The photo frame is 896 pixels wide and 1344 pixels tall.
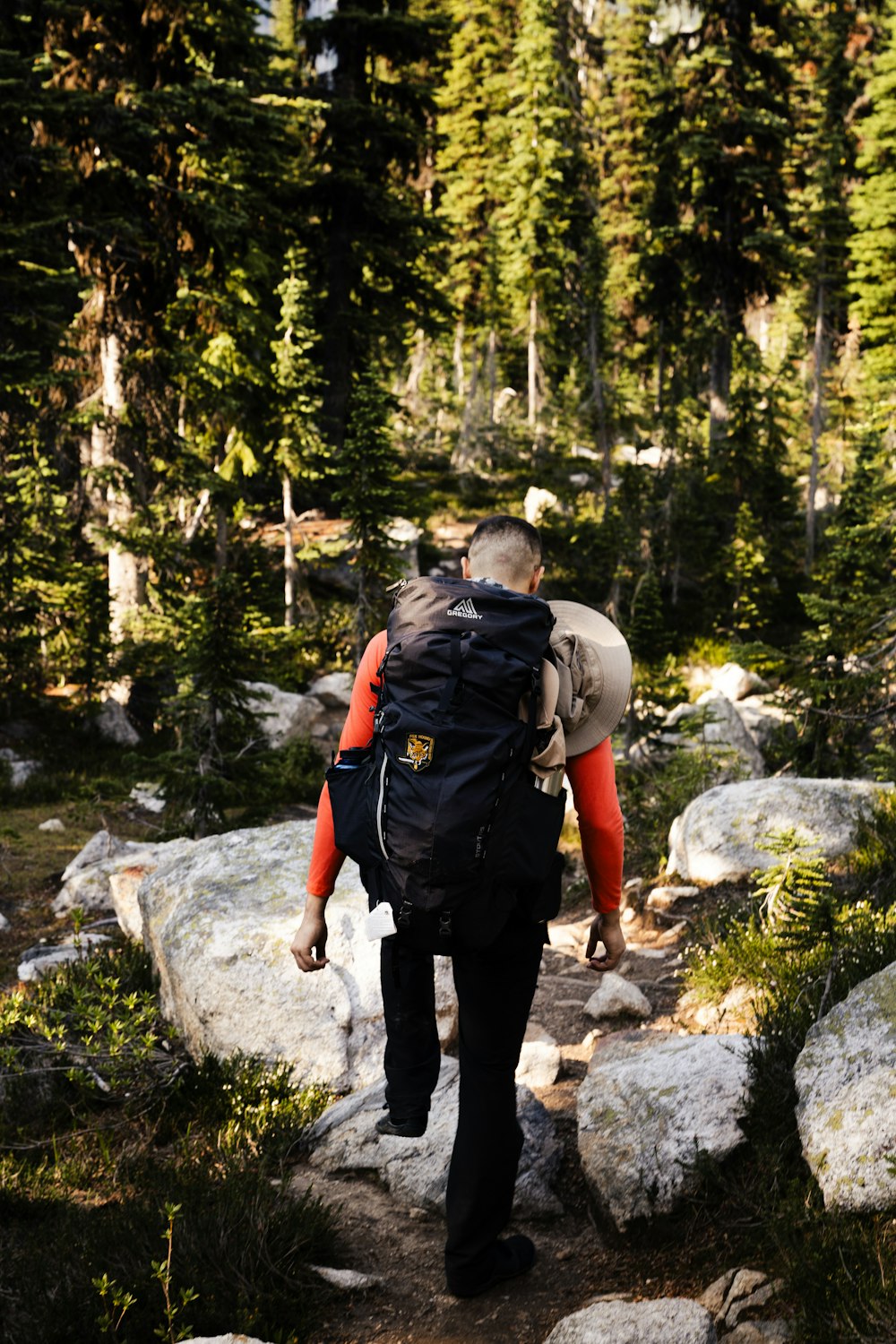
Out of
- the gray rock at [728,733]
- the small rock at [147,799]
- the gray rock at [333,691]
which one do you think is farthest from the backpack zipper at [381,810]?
the gray rock at [333,691]

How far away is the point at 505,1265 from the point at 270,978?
2223 millimetres

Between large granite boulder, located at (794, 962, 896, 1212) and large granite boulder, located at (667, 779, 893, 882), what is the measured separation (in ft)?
11.6

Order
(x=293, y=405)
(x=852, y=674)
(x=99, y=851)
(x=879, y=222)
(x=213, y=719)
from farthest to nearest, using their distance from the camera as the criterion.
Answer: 1. (x=879, y=222)
2. (x=293, y=405)
3. (x=99, y=851)
4. (x=213, y=719)
5. (x=852, y=674)

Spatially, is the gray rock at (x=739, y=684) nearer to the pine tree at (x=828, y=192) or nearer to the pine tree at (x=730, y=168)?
the pine tree at (x=828, y=192)

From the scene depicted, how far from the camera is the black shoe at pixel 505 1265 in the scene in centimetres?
353

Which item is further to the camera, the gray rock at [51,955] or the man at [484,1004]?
the gray rock at [51,955]

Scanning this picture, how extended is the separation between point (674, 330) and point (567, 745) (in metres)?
28.9

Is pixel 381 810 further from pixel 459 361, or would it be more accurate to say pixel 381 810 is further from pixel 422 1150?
pixel 459 361

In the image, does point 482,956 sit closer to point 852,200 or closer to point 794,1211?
point 794,1211

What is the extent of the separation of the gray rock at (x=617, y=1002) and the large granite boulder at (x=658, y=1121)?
1.63 meters

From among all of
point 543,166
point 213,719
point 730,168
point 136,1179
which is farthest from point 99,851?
point 730,168

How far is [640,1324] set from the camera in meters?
2.99

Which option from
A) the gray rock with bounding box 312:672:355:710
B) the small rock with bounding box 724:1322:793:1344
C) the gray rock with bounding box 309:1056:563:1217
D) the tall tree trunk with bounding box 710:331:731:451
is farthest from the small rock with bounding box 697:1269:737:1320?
the tall tree trunk with bounding box 710:331:731:451

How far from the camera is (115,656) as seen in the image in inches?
622
